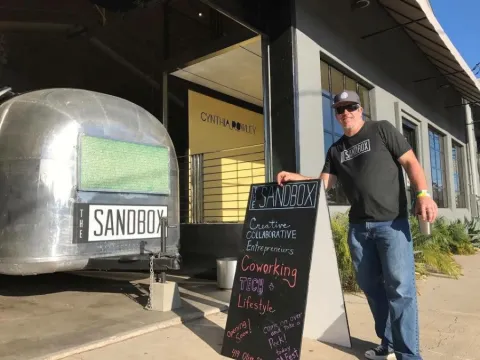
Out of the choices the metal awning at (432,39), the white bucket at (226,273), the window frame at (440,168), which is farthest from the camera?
the window frame at (440,168)

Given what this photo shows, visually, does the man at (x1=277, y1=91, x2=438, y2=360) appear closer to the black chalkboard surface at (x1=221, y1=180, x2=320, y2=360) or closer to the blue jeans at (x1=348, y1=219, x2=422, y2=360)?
the blue jeans at (x1=348, y1=219, x2=422, y2=360)

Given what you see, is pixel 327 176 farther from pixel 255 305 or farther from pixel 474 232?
pixel 474 232

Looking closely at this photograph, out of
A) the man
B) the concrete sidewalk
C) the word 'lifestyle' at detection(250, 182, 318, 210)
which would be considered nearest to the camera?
the man

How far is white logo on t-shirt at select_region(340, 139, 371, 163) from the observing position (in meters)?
3.44

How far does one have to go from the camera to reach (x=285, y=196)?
3732 millimetres

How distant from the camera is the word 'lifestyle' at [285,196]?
140 inches

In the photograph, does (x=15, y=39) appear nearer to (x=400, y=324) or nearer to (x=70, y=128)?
(x=70, y=128)

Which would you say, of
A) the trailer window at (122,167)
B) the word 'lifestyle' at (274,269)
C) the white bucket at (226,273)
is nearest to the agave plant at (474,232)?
the white bucket at (226,273)

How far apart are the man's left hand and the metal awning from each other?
21.8 feet

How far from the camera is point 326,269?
3760 mm

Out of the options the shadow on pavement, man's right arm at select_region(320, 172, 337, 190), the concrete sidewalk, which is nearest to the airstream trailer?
the concrete sidewalk

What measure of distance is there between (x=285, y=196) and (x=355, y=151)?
667 mm

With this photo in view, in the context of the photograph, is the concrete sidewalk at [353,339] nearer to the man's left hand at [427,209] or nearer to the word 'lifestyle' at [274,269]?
the word 'lifestyle' at [274,269]

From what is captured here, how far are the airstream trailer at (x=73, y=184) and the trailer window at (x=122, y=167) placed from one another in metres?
0.01
